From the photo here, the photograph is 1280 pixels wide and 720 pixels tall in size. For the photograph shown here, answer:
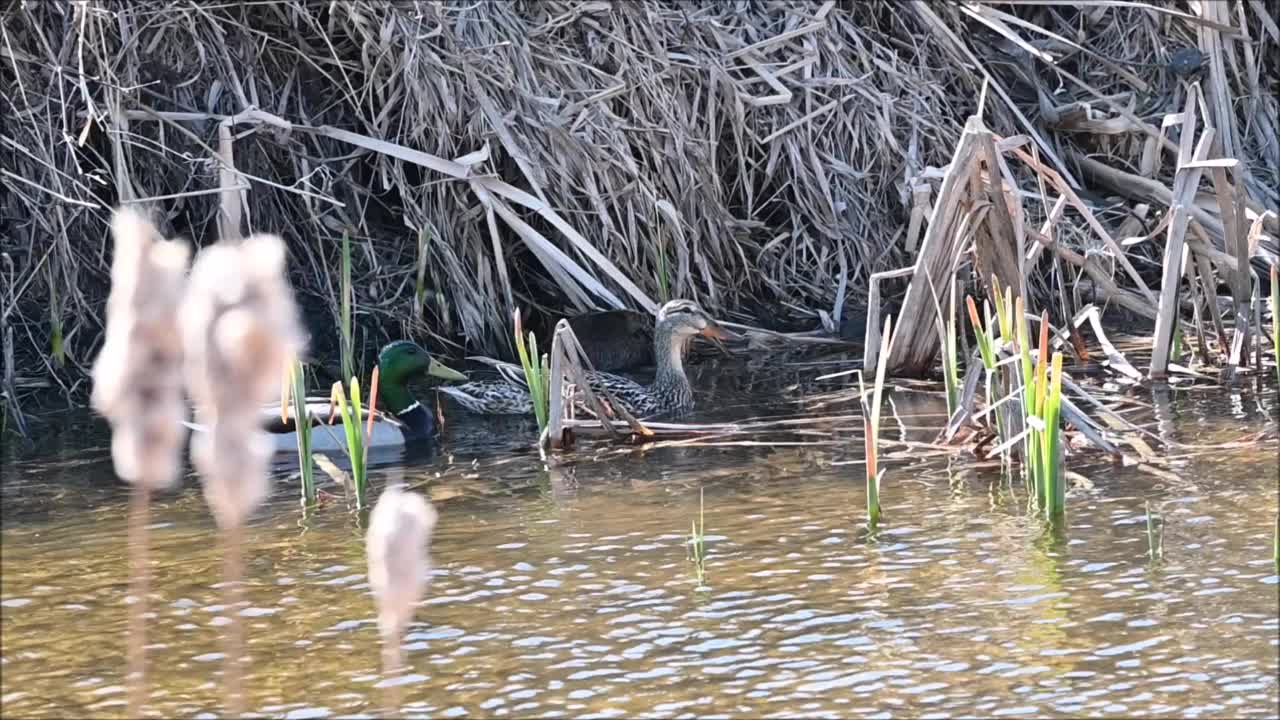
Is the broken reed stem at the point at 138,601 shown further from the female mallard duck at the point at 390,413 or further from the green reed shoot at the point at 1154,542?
the green reed shoot at the point at 1154,542

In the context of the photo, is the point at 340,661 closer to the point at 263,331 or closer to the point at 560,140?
the point at 263,331

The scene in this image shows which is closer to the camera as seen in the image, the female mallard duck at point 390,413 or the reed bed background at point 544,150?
the female mallard duck at point 390,413

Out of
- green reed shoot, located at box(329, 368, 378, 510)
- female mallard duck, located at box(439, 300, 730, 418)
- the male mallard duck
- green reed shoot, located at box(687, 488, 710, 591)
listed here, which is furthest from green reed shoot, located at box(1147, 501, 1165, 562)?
the male mallard duck

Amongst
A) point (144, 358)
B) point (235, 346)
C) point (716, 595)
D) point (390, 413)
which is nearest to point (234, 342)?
point (235, 346)

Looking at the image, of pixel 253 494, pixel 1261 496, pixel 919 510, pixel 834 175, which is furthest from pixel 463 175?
pixel 253 494

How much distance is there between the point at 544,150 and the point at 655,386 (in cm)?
174

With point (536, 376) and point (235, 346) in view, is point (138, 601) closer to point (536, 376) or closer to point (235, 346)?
point (235, 346)

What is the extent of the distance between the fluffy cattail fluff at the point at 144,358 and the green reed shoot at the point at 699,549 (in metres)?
3.78

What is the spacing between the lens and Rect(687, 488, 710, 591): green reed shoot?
19.6ft

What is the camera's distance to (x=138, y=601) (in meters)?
3.03

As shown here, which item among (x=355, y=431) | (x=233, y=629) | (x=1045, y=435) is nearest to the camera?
(x=233, y=629)

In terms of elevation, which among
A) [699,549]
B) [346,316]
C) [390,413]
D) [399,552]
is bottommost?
[699,549]

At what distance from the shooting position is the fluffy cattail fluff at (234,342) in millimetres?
2072

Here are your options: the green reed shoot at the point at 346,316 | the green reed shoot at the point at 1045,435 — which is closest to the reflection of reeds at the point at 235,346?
the green reed shoot at the point at 1045,435
